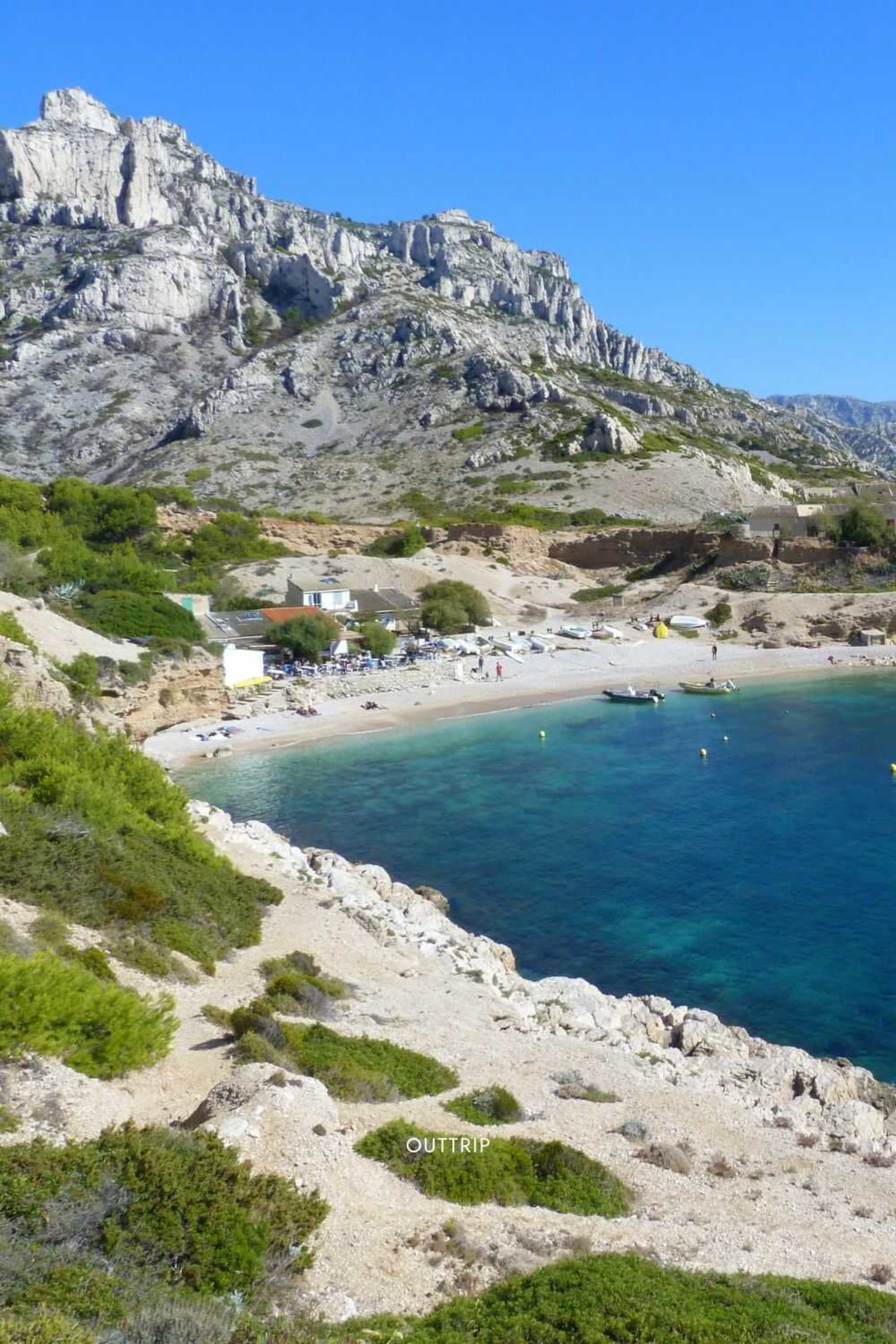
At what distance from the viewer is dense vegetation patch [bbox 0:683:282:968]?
13.7 m

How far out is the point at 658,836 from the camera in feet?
88.6

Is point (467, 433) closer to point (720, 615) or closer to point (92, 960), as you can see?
point (720, 615)

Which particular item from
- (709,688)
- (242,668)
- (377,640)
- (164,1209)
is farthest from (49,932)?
(709,688)

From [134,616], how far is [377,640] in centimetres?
1383

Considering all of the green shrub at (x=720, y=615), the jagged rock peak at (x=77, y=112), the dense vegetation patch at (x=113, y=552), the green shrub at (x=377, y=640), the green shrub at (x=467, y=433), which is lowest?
the green shrub at (x=377, y=640)

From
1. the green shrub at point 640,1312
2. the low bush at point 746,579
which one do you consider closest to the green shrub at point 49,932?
the green shrub at point 640,1312

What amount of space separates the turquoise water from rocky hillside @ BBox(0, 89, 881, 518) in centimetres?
4568

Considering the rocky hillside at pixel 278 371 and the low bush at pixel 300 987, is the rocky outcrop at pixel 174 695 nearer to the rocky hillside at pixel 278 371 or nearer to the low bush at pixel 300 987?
the low bush at pixel 300 987

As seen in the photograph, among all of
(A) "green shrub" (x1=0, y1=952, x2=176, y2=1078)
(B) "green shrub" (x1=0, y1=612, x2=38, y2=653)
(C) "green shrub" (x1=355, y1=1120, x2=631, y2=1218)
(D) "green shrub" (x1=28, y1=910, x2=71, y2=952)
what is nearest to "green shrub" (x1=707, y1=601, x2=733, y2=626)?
(B) "green shrub" (x1=0, y1=612, x2=38, y2=653)

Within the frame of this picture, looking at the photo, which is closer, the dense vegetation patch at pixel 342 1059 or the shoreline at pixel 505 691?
the dense vegetation patch at pixel 342 1059

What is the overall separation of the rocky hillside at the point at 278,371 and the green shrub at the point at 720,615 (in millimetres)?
21833

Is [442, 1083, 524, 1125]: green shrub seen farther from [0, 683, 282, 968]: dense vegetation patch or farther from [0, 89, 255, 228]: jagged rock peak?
[0, 89, 255, 228]: jagged rock peak

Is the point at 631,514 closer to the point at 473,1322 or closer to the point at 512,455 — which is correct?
the point at 512,455

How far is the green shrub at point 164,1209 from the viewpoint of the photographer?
6.09 m
